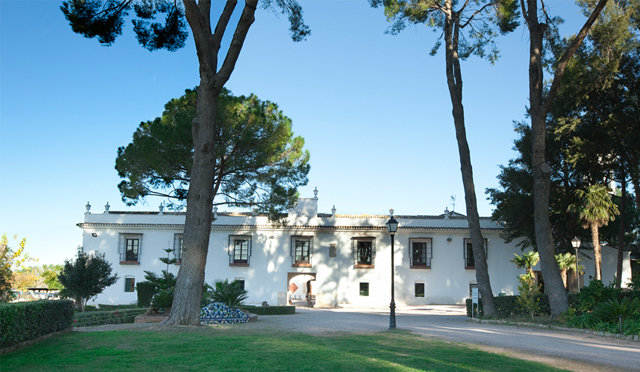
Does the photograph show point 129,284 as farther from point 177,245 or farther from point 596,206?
point 596,206

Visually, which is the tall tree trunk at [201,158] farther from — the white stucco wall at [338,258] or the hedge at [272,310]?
the white stucco wall at [338,258]

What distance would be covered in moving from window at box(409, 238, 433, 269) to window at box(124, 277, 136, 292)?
620 inches

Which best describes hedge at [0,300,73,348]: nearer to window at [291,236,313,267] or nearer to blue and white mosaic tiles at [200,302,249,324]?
blue and white mosaic tiles at [200,302,249,324]

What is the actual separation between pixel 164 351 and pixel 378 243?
2145 cm

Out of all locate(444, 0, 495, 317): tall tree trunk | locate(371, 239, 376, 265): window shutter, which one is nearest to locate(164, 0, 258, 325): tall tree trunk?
locate(444, 0, 495, 317): tall tree trunk

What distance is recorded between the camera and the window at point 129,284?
27.9 meters

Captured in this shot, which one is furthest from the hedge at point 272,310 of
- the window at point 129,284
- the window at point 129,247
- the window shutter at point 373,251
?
the window at point 129,247

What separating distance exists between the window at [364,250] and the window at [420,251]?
2179 mm

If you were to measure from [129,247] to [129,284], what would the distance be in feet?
6.91

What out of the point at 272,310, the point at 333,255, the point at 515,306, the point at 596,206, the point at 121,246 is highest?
the point at 596,206

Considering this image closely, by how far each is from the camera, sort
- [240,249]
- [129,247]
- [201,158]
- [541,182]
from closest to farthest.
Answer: [201,158], [541,182], [240,249], [129,247]

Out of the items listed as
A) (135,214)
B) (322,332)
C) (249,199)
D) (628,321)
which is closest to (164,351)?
(322,332)

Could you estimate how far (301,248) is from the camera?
27922 mm

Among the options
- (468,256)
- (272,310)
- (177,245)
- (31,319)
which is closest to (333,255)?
(468,256)
